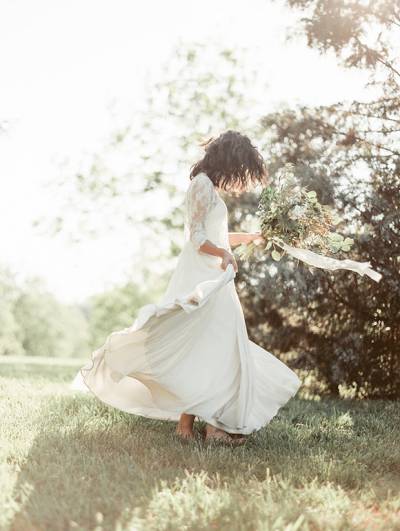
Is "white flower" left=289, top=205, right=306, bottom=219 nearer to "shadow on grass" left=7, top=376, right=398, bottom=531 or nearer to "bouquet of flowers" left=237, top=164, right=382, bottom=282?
"bouquet of flowers" left=237, top=164, right=382, bottom=282

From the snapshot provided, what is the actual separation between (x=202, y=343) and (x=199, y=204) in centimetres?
112

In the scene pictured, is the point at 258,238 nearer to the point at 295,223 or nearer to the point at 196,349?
the point at 295,223

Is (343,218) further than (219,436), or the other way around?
(343,218)

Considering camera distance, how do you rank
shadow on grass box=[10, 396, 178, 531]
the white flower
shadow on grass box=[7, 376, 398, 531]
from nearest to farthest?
shadow on grass box=[10, 396, 178, 531], shadow on grass box=[7, 376, 398, 531], the white flower

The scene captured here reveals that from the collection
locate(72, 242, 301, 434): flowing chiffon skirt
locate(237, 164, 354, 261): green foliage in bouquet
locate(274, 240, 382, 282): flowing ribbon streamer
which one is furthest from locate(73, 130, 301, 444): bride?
locate(274, 240, 382, 282): flowing ribbon streamer

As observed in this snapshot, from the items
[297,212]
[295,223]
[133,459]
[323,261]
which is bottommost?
[133,459]

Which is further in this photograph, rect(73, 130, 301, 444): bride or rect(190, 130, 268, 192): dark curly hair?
rect(190, 130, 268, 192): dark curly hair

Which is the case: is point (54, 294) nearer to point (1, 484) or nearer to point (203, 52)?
point (203, 52)

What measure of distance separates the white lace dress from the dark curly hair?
125 mm

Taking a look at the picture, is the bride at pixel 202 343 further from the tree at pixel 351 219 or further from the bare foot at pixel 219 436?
the tree at pixel 351 219

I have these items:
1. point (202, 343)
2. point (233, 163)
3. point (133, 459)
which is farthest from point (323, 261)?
point (133, 459)

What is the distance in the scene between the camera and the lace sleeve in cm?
546

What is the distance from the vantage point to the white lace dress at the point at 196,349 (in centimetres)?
537

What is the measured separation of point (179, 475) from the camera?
4.32 metres
